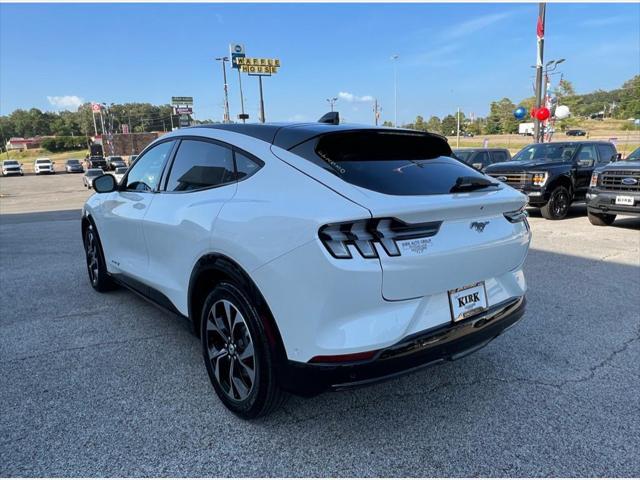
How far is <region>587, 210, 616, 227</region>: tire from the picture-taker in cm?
931

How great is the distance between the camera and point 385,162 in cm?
257

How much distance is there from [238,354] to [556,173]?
9783 mm

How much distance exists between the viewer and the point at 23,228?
1093 cm

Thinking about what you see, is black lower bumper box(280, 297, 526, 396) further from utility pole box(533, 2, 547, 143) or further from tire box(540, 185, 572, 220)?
utility pole box(533, 2, 547, 143)

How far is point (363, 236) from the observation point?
6.83 feet

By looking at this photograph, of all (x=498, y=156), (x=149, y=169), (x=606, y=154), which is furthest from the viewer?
(x=498, y=156)

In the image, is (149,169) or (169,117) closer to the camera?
(149,169)

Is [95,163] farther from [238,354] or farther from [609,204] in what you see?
[238,354]

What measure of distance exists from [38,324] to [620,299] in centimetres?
571

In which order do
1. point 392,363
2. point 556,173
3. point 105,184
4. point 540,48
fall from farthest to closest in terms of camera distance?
point 540,48
point 556,173
point 105,184
point 392,363

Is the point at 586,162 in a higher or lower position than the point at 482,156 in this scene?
lower

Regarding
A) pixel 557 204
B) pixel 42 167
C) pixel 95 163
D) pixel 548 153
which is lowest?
pixel 557 204

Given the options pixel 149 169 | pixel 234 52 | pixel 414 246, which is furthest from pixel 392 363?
pixel 234 52

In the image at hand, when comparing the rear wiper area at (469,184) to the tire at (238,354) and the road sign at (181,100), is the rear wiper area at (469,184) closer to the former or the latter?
the tire at (238,354)
